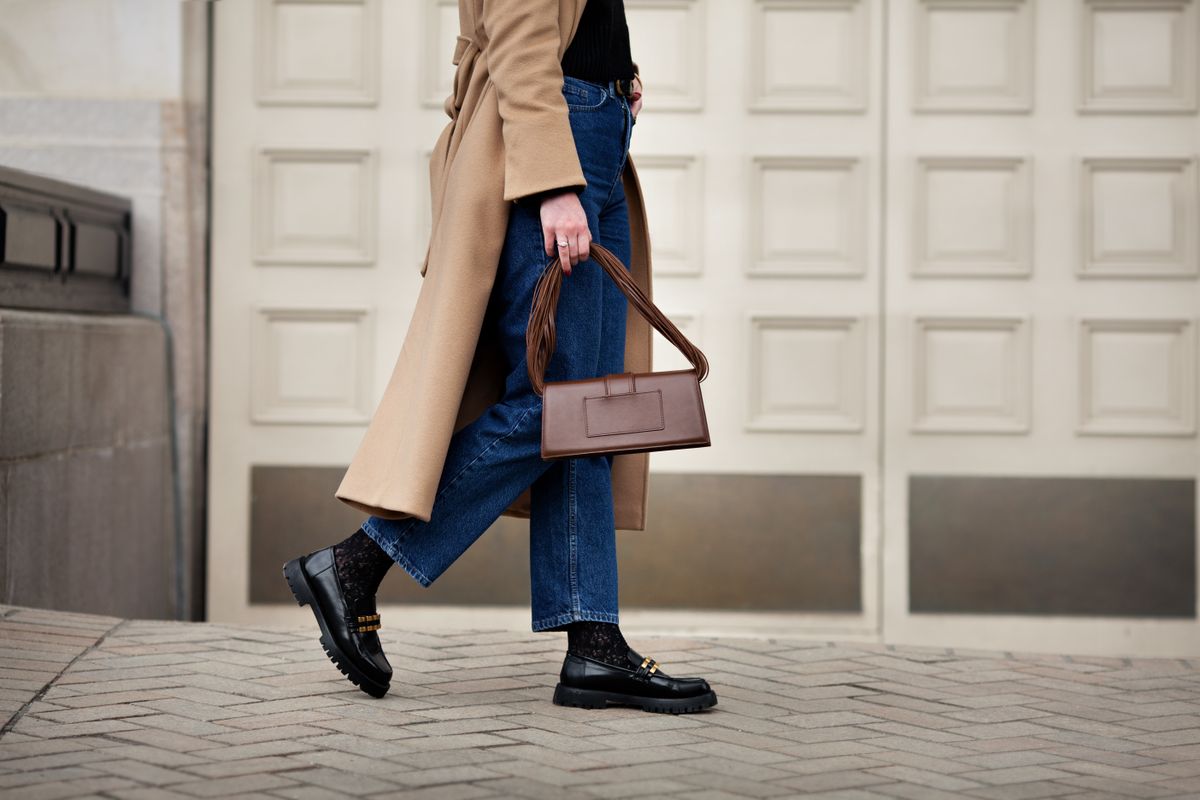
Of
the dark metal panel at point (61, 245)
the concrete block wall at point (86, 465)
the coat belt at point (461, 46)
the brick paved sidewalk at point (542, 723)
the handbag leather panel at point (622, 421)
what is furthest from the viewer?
the dark metal panel at point (61, 245)

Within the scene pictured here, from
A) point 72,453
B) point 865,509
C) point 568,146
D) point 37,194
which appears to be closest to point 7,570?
point 72,453

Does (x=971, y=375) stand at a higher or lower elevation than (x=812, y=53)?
lower

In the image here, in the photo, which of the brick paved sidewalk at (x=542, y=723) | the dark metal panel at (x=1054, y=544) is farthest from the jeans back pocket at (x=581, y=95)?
the dark metal panel at (x=1054, y=544)

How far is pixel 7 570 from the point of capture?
3.94 m

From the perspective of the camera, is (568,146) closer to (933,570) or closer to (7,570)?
(7,570)

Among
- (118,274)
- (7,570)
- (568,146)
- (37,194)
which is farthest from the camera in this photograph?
(118,274)

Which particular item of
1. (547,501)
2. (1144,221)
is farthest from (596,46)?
(1144,221)

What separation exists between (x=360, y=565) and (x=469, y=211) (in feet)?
2.41

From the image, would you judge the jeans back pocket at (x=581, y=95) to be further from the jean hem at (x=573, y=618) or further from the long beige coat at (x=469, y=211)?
the jean hem at (x=573, y=618)

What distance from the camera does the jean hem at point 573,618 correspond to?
2947 millimetres

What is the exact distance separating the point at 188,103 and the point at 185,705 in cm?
268

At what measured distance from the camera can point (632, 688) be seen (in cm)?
296

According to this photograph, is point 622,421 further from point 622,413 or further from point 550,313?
point 550,313

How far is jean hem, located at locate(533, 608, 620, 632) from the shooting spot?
295 centimetres
